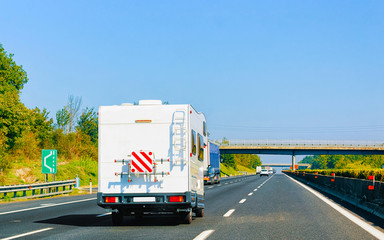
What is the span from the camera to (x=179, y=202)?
10.5 m

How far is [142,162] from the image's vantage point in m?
10.5

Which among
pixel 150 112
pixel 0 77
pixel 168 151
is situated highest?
pixel 0 77

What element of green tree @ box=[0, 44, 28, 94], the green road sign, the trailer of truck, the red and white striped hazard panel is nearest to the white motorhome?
the red and white striped hazard panel

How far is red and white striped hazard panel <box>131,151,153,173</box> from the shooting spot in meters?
10.5

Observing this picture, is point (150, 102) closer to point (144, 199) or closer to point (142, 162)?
point (142, 162)

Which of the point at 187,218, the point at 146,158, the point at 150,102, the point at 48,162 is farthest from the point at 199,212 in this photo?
the point at 48,162

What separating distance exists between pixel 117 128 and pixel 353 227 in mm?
5840

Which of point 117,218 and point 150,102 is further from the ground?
point 150,102

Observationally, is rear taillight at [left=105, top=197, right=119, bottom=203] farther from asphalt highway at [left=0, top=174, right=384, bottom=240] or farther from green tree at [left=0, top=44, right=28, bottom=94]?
green tree at [left=0, top=44, right=28, bottom=94]

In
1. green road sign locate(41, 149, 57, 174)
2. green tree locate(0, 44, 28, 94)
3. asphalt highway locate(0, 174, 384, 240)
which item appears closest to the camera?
asphalt highway locate(0, 174, 384, 240)

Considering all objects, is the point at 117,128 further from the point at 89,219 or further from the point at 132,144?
the point at 89,219

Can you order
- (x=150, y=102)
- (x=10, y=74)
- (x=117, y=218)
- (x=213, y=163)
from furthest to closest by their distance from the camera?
(x=10, y=74)
(x=213, y=163)
(x=117, y=218)
(x=150, y=102)

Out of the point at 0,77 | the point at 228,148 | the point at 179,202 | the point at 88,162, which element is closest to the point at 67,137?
the point at 88,162

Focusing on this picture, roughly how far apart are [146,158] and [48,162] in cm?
1737
